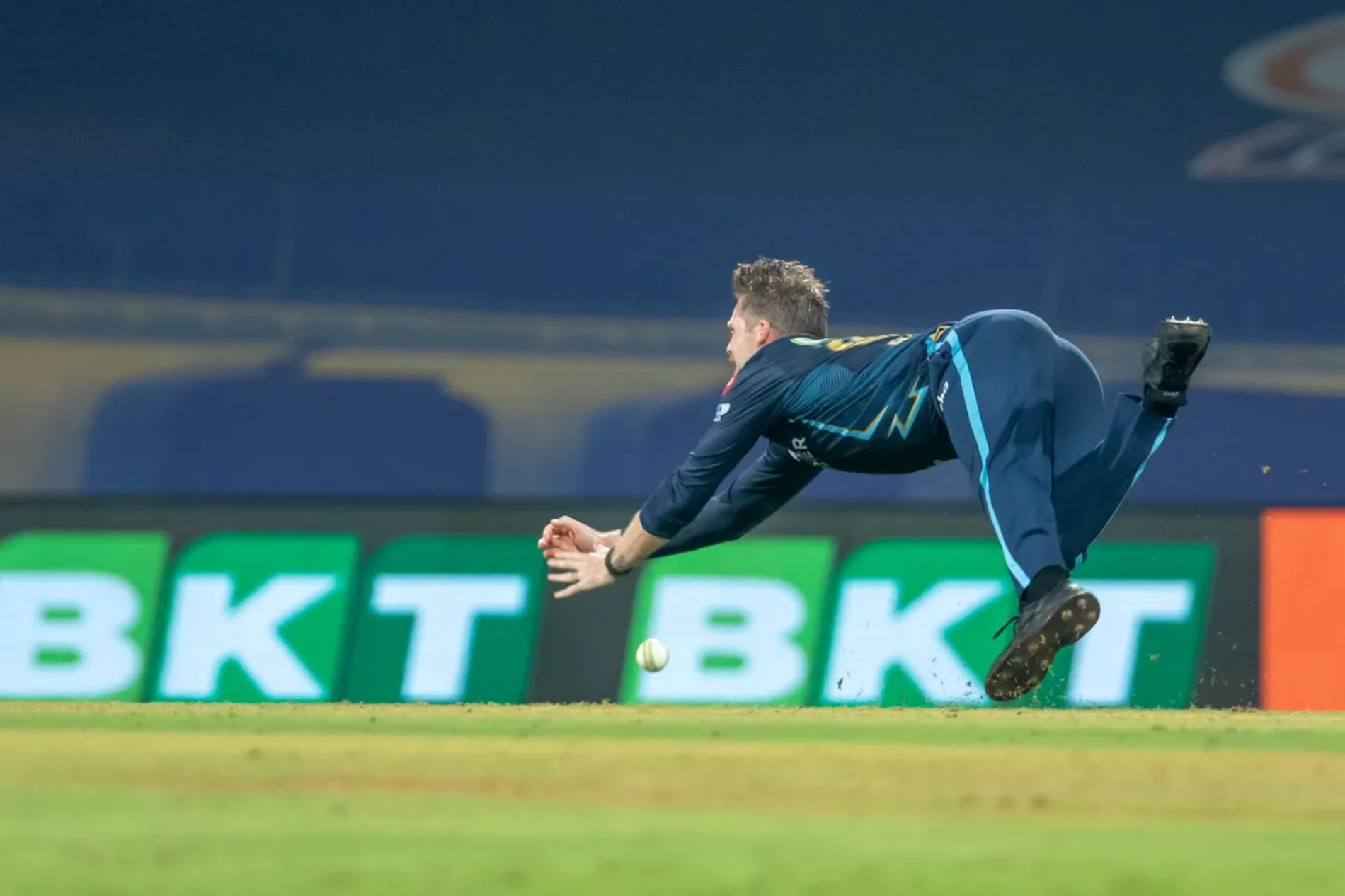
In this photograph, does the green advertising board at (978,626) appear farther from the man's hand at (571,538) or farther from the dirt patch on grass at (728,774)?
the dirt patch on grass at (728,774)

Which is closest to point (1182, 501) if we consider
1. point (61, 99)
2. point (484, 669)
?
point (484, 669)

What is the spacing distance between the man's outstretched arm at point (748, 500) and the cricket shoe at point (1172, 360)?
1.29 m

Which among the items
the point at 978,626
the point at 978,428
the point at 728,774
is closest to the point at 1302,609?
the point at 978,626

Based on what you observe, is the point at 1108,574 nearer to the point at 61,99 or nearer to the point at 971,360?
the point at 971,360

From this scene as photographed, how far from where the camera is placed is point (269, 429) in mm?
10461

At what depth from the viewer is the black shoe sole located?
223 inches

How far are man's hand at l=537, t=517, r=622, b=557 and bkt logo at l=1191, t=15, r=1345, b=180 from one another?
5261mm

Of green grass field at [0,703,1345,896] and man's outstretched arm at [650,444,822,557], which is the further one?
man's outstretched arm at [650,444,822,557]

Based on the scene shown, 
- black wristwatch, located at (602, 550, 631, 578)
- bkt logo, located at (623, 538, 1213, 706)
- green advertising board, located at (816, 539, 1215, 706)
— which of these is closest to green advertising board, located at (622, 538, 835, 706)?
bkt logo, located at (623, 538, 1213, 706)

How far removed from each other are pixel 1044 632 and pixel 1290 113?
6.27 metres

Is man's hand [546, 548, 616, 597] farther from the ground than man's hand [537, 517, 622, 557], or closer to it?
closer to it

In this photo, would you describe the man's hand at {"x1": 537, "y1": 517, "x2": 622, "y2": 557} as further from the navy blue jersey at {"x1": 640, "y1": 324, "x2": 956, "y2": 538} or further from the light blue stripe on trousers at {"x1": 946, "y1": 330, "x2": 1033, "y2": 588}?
the light blue stripe on trousers at {"x1": 946, "y1": 330, "x2": 1033, "y2": 588}

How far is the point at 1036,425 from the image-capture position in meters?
6.23

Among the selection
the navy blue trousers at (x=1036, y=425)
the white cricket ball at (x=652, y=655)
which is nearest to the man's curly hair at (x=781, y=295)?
the navy blue trousers at (x=1036, y=425)
